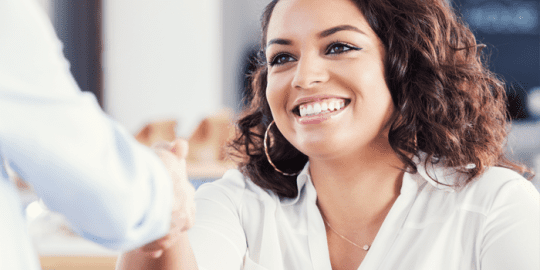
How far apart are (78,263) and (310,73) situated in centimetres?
133

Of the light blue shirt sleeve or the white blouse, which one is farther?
the white blouse

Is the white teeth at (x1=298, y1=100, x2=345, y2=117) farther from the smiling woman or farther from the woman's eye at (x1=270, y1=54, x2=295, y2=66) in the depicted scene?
the woman's eye at (x1=270, y1=54, x2=295, y2=66)

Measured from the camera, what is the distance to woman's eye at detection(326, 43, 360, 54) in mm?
1109

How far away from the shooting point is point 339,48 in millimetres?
1111

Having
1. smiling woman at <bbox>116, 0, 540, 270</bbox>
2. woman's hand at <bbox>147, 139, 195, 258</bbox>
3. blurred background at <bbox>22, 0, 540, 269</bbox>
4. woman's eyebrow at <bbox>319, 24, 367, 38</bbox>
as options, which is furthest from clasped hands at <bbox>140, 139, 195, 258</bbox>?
blurred background at <bbox>22, 0, 540, 269</bbox>

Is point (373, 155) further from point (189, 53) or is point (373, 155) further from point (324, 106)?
point (189, 53)

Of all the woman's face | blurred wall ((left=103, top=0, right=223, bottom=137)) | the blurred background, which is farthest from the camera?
blurred wall ((left=103, top=0, right=223, bottom=137))

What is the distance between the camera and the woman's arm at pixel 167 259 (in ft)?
2.69

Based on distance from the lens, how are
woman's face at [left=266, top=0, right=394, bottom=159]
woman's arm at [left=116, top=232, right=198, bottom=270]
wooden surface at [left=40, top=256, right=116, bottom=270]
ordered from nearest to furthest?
woman's arm at [left=116, top=232, right=198, bottom=270] → woman's face at [left=266, top=0, right=394, bottom=159] → wooden surface at [left=40, top=256, right=116, bottom=270]

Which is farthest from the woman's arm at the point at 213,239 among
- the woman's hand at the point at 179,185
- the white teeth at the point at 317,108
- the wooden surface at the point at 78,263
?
the wooden surface at the point at 78,263

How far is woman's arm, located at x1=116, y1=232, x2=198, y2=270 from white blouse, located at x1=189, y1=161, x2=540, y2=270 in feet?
0.60

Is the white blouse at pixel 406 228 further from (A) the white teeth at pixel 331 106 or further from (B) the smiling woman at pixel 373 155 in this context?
(A) the white teeth at pixel 331 106

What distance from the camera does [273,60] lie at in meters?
1.20

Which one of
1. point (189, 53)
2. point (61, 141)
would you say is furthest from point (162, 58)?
point (61, 141)
